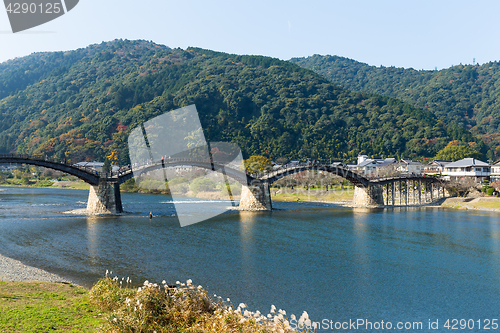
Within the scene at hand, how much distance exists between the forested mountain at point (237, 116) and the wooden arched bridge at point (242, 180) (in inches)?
1671

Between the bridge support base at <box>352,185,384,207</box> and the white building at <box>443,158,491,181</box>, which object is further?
the white building at <box>443,158,491,181</box>

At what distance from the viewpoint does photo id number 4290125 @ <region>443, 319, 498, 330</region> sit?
617 inches

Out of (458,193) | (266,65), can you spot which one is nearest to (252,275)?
(458,193)

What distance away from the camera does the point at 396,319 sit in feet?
54.0

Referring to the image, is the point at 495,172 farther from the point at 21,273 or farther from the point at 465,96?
the point at 465,96

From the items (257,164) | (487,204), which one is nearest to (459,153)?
(487,204)

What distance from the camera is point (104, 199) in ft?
153

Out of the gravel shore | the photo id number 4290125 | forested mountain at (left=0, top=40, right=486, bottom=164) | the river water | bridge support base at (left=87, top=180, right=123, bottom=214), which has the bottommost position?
the photo id number 4290125

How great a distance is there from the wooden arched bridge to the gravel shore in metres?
24.0

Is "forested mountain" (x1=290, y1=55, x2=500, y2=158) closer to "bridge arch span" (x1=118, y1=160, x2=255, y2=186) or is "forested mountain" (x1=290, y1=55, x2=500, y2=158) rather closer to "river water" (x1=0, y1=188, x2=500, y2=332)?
"bridge arch span" (x1=118, y1=160, x2=255, y2=186)

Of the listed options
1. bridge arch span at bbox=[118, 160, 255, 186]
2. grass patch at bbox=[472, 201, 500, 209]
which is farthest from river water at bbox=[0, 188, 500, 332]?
grass patch at bbox=[472, 201, 500, 209]

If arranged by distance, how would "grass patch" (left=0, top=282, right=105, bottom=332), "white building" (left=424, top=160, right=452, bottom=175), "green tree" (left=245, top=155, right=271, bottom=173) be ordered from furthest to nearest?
1. "green tree" (left=245, top=155, right=271, bottom=173)
2. "white building" (left=424, top=160, right=452, bottom=175)
3. "grass patch" (left=0, top=282, right=105, bottom=332)

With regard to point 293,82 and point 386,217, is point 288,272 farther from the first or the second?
point 293,82

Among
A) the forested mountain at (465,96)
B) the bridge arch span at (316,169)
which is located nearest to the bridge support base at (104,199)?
the bridge arch span at (316,169)
